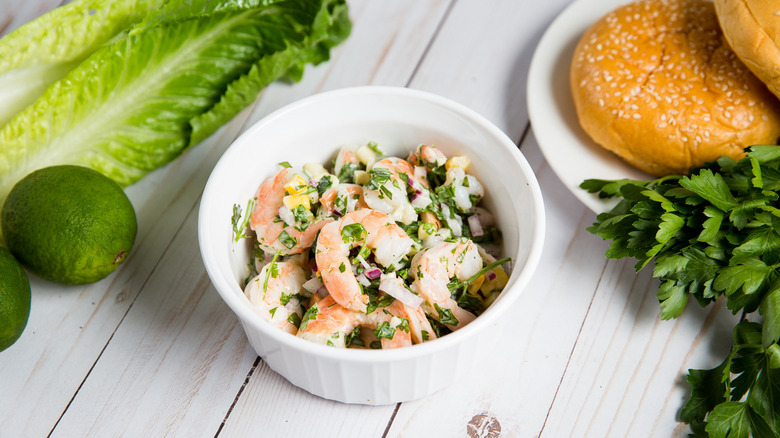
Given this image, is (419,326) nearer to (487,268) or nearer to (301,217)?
(487,268)

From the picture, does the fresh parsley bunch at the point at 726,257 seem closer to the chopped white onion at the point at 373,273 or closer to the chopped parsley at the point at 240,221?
the chopped white onion at the point at 373,273

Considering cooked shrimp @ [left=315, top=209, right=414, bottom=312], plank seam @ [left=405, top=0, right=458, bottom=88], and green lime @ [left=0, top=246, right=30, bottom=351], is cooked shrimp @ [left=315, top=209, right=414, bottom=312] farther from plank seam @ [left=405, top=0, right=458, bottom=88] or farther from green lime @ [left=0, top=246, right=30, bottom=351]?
plank seam @ [left=405, top=0, right=458, bottom=88]

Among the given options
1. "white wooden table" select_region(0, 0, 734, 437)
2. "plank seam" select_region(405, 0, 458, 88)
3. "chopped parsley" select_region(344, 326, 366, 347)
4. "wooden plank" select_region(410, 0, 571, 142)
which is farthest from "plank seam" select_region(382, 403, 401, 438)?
"plank seam" select_region(405, 0, 458, 88)

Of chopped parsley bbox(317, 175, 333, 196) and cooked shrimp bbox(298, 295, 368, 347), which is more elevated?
chopped parsley bbox(317, 175, 333, 196)

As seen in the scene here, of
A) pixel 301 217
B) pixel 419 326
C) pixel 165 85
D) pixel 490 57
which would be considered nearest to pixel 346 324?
pixel 419 326

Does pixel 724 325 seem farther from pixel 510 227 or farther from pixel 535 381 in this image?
pixel 510 227

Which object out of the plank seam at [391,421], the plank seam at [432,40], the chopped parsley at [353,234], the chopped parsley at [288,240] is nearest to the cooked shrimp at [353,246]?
the chopped parsley at [353,234]

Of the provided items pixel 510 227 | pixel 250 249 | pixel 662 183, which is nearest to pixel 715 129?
pixel 662 183
